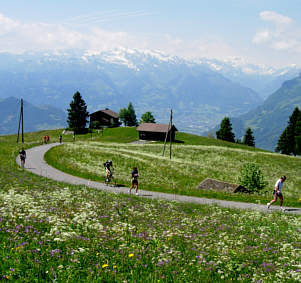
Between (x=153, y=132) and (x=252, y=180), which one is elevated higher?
(x=153, y=132)

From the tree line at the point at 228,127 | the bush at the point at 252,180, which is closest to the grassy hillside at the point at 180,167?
the bush at the point at 252,180

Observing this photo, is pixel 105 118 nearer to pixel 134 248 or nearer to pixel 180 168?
pixel 180 168

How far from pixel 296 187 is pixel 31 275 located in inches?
1994

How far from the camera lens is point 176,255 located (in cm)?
852

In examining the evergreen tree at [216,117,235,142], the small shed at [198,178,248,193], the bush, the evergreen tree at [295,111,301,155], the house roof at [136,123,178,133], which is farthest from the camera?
the evergreen tree at [216,117,235,142]

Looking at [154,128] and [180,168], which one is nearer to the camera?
[180,168]

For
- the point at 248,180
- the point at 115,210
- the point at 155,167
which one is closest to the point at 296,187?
the point at 248,180

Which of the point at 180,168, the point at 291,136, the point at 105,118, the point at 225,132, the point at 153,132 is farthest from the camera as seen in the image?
the point at 105,118

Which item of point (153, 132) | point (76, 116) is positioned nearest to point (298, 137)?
point (153, 132)

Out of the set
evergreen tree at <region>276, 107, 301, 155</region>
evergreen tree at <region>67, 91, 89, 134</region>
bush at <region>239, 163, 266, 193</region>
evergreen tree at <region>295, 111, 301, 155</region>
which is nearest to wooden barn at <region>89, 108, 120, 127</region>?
evergreen tree at <region>67, 91, 89, 134</region>

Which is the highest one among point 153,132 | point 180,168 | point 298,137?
point 298,137

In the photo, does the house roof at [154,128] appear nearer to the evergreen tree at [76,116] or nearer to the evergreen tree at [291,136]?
the evergreen tree at [76,116]

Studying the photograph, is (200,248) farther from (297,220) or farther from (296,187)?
(296,187)

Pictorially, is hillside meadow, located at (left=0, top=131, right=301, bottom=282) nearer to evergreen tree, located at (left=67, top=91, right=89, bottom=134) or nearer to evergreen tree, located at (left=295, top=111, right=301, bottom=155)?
evergreen tree, located at (left=295, top=111, right=301, bottom=155)
